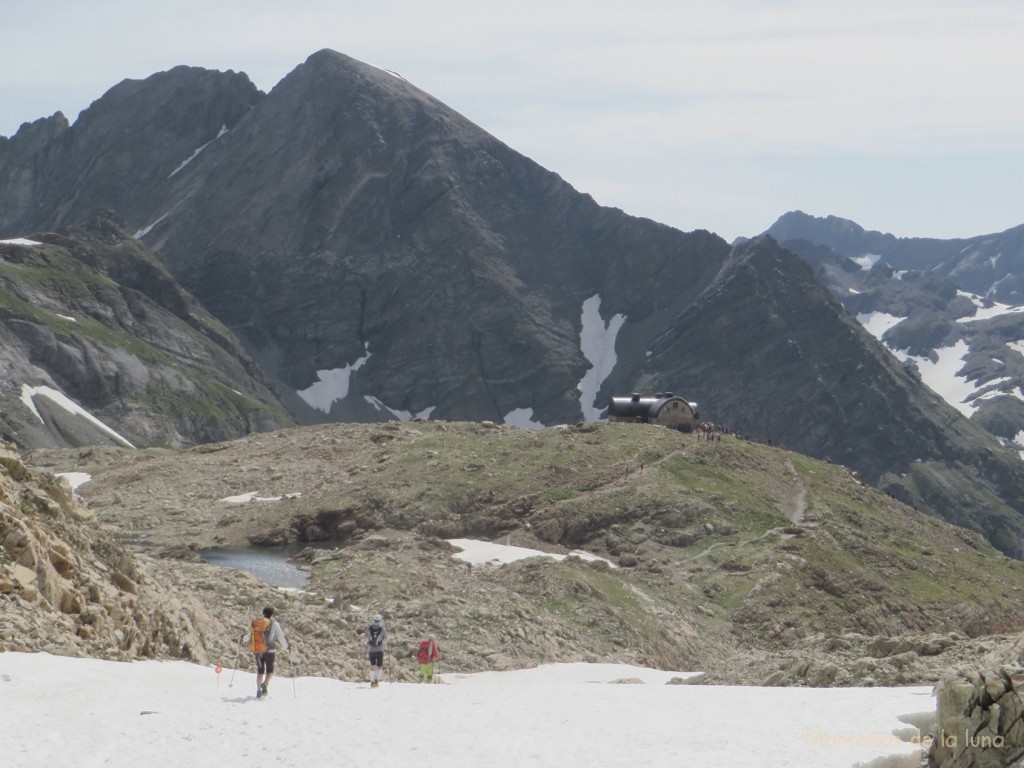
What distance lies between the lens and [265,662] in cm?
3244

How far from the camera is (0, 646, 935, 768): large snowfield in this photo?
25.4m

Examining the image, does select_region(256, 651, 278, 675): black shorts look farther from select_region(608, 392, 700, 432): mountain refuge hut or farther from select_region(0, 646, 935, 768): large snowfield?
select_region(608, 392, 700, 432): mountain refuge hut

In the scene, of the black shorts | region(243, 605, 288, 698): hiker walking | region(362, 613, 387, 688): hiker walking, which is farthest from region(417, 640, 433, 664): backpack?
the black shorts

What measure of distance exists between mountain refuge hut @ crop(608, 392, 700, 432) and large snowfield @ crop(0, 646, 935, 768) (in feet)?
318

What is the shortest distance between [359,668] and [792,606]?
34009mm

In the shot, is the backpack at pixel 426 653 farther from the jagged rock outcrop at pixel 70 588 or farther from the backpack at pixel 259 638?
the backpack at pixel 259 638

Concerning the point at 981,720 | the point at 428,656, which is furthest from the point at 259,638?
the point at 981,720

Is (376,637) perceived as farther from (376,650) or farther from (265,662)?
(265,662)

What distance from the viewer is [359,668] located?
151ft

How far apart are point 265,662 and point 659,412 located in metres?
101

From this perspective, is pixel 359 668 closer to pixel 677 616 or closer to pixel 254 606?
pixel 254 606

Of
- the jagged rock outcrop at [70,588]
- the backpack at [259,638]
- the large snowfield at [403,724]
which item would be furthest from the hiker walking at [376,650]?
the jagged rock outcrop at [70,588]

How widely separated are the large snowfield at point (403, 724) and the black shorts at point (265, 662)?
65 cm

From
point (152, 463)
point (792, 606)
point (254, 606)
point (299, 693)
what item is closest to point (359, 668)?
point (254, 606)
